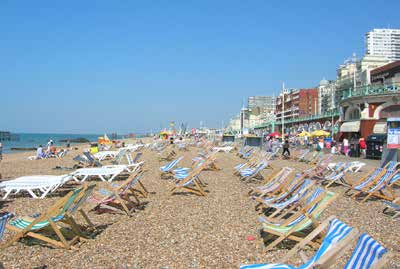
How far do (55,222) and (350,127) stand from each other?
33.0 meters

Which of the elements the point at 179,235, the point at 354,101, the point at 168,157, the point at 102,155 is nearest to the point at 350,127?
the point at 354,101

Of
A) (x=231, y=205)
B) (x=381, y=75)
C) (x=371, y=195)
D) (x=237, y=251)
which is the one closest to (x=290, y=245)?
(x=237, y=251)

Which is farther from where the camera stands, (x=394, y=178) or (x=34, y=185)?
(x=34, y=185)

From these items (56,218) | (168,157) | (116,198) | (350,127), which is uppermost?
(350,127)

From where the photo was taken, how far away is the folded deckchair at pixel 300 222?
4446 millimetres

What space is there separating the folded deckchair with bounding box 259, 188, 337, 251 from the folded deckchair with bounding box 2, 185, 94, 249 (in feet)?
7.67

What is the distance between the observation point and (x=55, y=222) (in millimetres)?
4836

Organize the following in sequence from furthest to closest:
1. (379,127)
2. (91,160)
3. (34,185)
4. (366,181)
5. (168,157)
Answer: (379,127), (168,157), (91,160), (366,181), (34,185)

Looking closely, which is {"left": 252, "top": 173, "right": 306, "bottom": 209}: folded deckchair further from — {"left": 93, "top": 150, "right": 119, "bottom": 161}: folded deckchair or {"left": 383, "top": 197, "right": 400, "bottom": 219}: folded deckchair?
{"left": 93, "top": 150, "right": 119, "bottom": 161}: folded deckchair

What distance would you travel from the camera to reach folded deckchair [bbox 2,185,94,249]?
14.8ft

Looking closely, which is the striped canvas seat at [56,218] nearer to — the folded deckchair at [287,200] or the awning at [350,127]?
the folded deckchair at [287,200]

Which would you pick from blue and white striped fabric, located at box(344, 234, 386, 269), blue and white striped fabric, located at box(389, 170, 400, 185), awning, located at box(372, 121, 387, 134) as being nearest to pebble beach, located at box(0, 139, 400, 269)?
blue and white striped fabric, located at box(389, 170, 400, 185)

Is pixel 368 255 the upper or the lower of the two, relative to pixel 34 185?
upper

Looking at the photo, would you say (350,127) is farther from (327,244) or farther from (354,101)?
(327,244)
